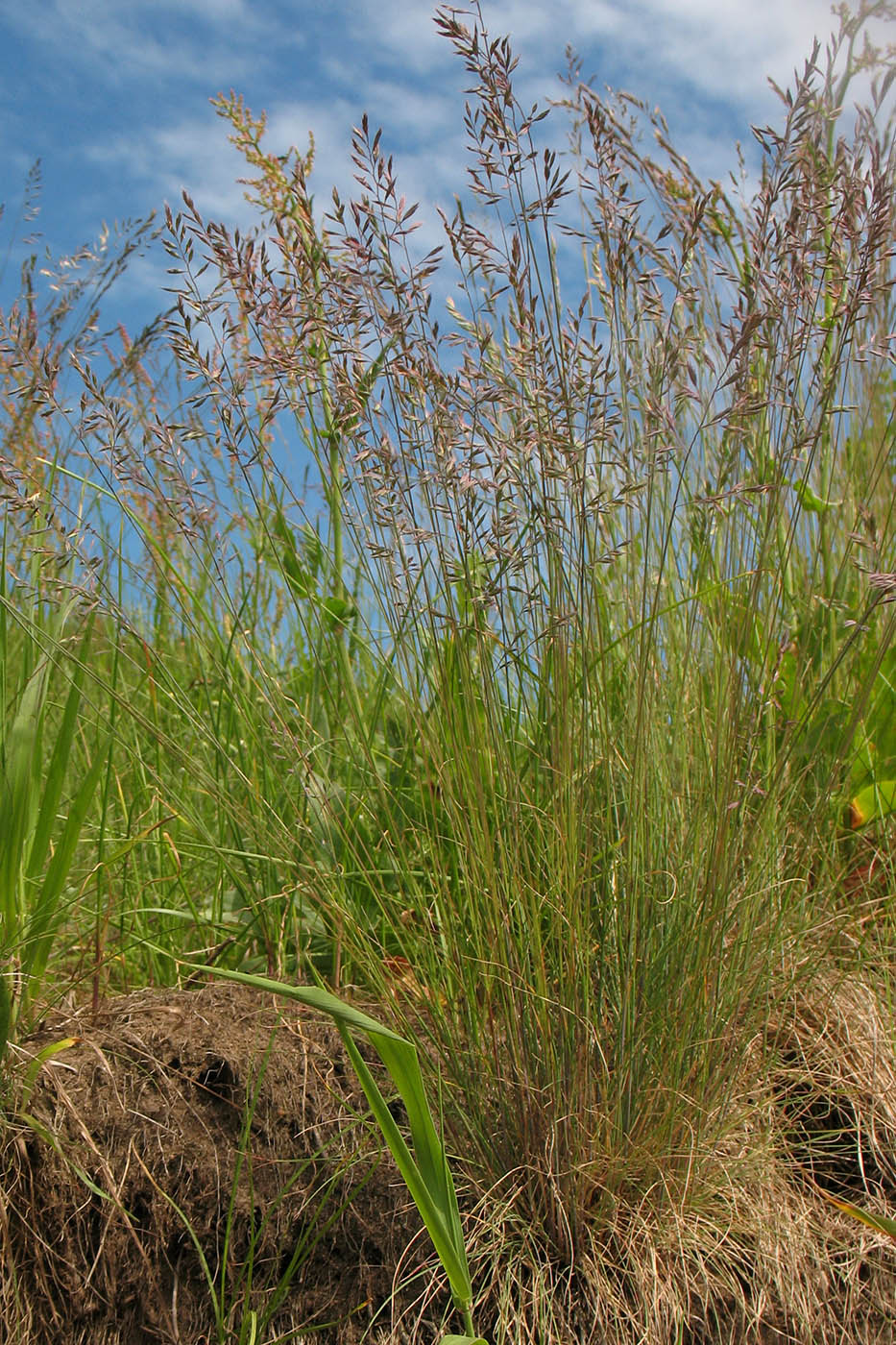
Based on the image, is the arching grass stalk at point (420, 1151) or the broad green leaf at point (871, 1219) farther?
the broad green leaf at point (871, 1219)

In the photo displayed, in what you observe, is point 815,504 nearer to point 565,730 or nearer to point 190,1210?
point 565,730

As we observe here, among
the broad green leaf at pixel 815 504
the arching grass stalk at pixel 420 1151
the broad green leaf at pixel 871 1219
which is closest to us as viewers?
the arching grass stalk at pixel 420 1151

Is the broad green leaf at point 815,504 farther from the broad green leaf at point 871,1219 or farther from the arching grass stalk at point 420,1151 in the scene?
the arching grass stalk at point 420,1151

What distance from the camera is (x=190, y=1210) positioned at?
4.70ft

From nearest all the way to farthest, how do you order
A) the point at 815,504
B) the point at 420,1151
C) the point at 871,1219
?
the point at 420,1151, the point at 871,1219, the point at 815,504

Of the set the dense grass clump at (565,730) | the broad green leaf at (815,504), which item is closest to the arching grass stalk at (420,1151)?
the dense grass clump at (565,730)

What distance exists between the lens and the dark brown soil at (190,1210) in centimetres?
139

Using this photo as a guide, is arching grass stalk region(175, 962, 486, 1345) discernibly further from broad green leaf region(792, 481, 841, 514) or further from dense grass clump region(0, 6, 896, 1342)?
broad green leaf region(792, 481, 841, 514)

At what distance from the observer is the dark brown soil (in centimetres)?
139

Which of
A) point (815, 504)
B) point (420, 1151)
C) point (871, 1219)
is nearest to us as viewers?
point (420, 1151)

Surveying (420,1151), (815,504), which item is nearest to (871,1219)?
(420,1151)

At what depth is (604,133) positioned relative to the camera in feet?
4.45

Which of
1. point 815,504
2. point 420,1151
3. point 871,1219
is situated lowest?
point 871,1219

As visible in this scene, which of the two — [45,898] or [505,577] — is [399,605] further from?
[45,898]
